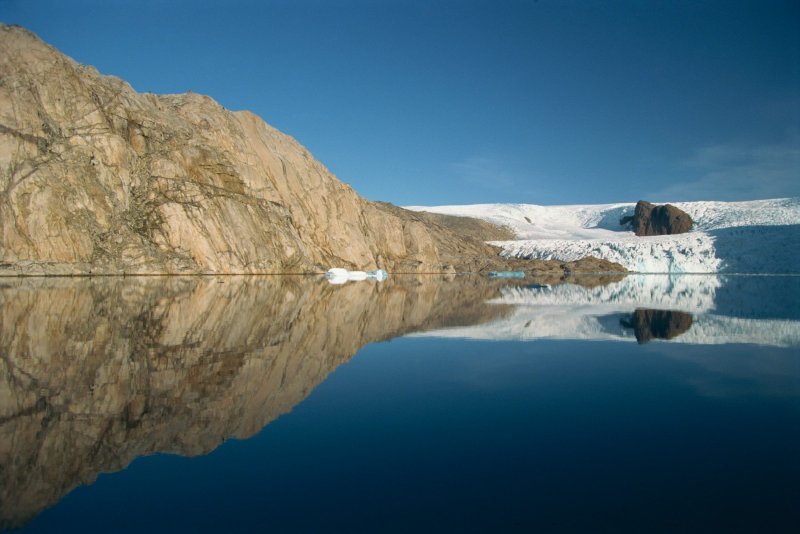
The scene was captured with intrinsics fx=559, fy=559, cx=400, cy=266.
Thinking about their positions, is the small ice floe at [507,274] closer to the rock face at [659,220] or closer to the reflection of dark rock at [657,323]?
the reflection of dark rock at [657,323]

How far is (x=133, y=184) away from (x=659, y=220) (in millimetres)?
97529

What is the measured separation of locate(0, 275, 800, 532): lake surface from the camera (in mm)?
4047

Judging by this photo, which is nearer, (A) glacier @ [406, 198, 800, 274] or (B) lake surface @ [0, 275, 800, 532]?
(B) lake surface @ [0, 275, 800, 532]

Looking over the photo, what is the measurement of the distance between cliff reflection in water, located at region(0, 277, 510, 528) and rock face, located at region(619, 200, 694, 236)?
101950 mm

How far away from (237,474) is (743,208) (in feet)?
365

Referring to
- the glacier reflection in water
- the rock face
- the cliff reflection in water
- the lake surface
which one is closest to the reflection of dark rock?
the glacier reflection in water

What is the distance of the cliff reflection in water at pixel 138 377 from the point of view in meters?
4.95

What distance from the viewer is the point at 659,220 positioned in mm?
109438

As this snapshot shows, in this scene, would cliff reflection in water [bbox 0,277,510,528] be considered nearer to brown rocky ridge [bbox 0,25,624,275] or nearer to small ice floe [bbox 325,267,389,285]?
brown rocky ridge [bbox 0,25,624,275]

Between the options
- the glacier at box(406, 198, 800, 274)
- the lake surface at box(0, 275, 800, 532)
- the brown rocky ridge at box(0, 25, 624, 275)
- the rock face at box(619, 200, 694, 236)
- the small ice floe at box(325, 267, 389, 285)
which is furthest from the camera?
the rock face at box(619, 200, 694, 236)

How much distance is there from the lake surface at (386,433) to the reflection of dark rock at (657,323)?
1.36 metres

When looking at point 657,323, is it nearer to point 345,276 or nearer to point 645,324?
point 645,324

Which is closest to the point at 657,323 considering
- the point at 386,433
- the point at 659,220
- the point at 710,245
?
the point at 386,433

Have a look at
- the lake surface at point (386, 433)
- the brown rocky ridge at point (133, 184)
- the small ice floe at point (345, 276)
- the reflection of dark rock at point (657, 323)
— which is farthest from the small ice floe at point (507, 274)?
the lake surface at point (386, 433)
